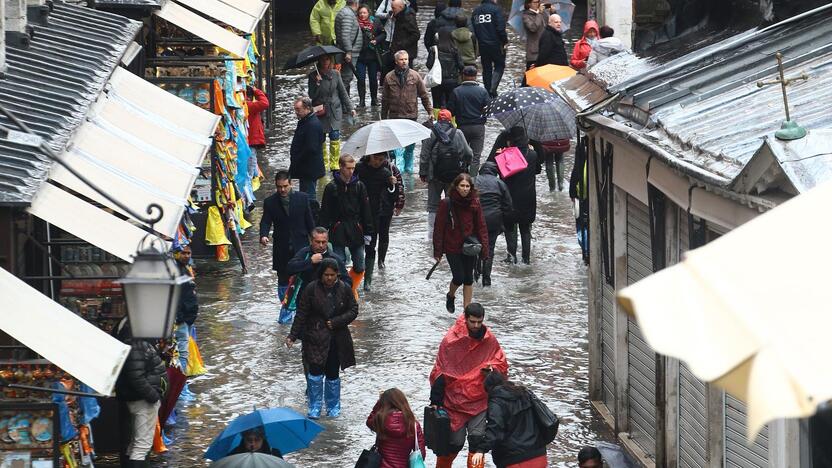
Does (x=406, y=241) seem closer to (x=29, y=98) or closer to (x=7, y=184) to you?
(x=29, y=98)

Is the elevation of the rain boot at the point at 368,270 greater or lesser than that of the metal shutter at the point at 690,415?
lesser

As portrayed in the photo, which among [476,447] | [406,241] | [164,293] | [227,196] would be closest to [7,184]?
[164,293]

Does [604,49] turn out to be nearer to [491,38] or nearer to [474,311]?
[491,38]

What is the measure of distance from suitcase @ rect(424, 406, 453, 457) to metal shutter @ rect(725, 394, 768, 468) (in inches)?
88.9

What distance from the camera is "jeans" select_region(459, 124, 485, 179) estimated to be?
22469 millimetres

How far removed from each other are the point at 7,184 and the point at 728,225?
431cm

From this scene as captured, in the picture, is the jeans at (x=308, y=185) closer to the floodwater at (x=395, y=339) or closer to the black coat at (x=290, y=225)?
the floodwater at (x=395, y=339)

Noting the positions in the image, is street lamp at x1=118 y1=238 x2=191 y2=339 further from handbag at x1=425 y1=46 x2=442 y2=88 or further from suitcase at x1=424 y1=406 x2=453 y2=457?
handbag at x1=425 y1=46 x2=442 y2=88

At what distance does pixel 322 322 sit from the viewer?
46.0 ft

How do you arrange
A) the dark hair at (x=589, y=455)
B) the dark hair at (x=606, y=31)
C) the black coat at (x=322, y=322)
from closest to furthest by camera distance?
1. the dark hair at (x=589, y=455)
2. the black coat at (x=322, y=322)
3. the dark hair at (x=606, y=31)

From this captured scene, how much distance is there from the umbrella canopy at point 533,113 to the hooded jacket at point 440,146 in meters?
0.81

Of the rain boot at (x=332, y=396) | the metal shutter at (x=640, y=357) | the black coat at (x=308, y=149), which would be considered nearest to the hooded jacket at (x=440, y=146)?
the black coat at (x=308, y=149)

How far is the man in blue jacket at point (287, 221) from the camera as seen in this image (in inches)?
677

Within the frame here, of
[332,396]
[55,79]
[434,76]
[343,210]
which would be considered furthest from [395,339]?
[434,76]
